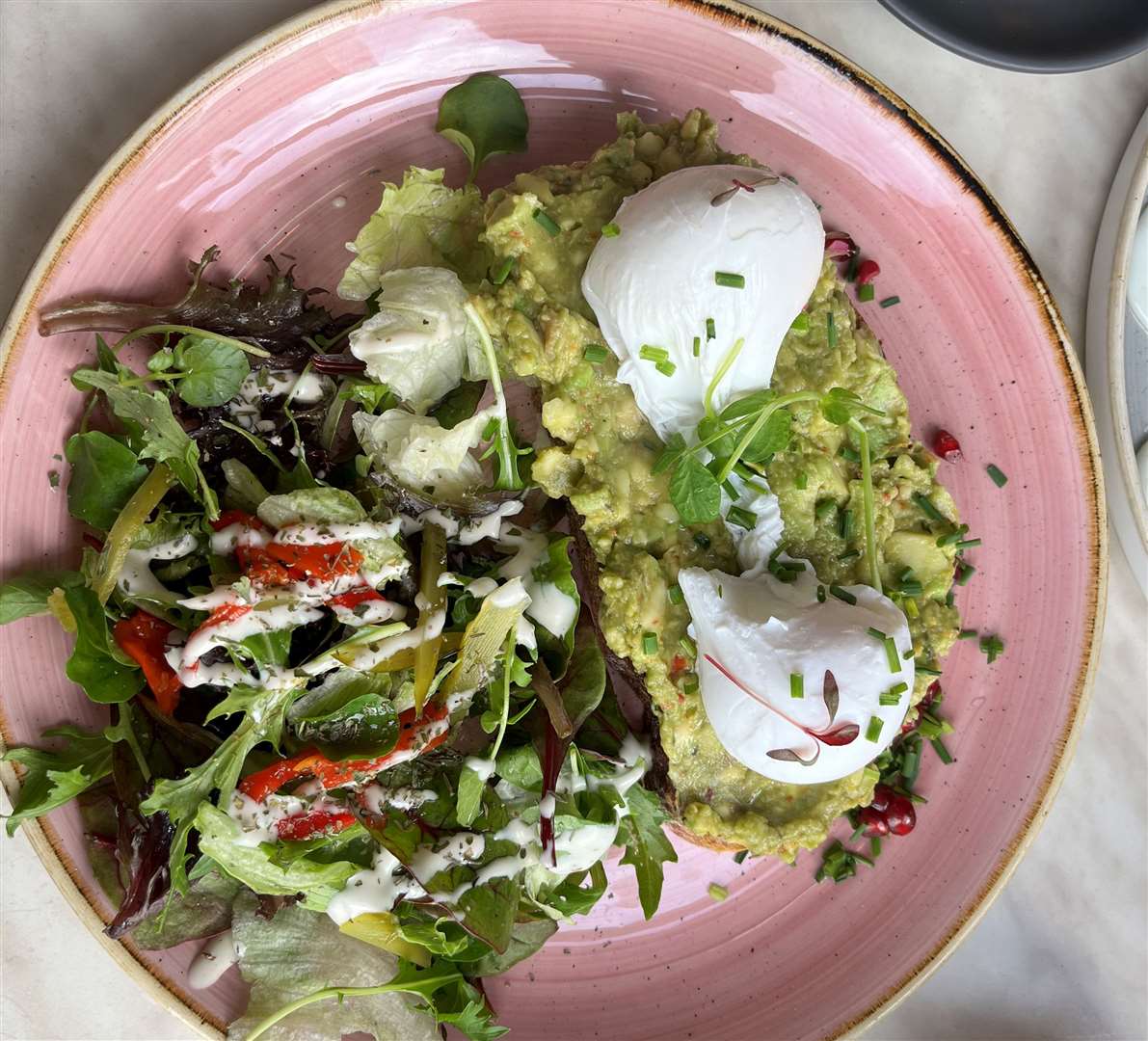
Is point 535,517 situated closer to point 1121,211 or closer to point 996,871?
point 996,871

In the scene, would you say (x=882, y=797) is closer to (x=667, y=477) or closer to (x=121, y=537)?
(x=667, y=477)

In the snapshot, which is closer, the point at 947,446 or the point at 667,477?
the point at 667,477

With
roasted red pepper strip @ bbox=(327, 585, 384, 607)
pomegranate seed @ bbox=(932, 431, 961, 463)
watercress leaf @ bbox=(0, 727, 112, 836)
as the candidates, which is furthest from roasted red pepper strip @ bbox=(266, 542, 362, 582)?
pomegranate seed @ bbox=(932, 431, 961, 463)

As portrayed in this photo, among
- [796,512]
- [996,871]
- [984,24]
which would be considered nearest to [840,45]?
[984,24]

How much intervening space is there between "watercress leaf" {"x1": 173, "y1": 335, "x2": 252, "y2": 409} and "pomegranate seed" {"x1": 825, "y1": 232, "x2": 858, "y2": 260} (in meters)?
1.44

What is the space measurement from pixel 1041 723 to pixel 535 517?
4.72 ft

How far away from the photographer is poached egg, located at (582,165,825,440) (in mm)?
1738

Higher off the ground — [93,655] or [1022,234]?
[1022,234]

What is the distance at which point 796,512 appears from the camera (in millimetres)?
1896

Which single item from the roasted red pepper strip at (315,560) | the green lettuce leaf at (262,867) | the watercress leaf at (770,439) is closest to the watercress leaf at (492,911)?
the green lettuce leaf at (262,867)

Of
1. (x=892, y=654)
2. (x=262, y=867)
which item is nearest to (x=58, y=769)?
(x=262, y=867)

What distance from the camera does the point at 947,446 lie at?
7.46 feet

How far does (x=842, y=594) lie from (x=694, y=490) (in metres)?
0.42

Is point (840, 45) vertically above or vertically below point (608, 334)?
above
